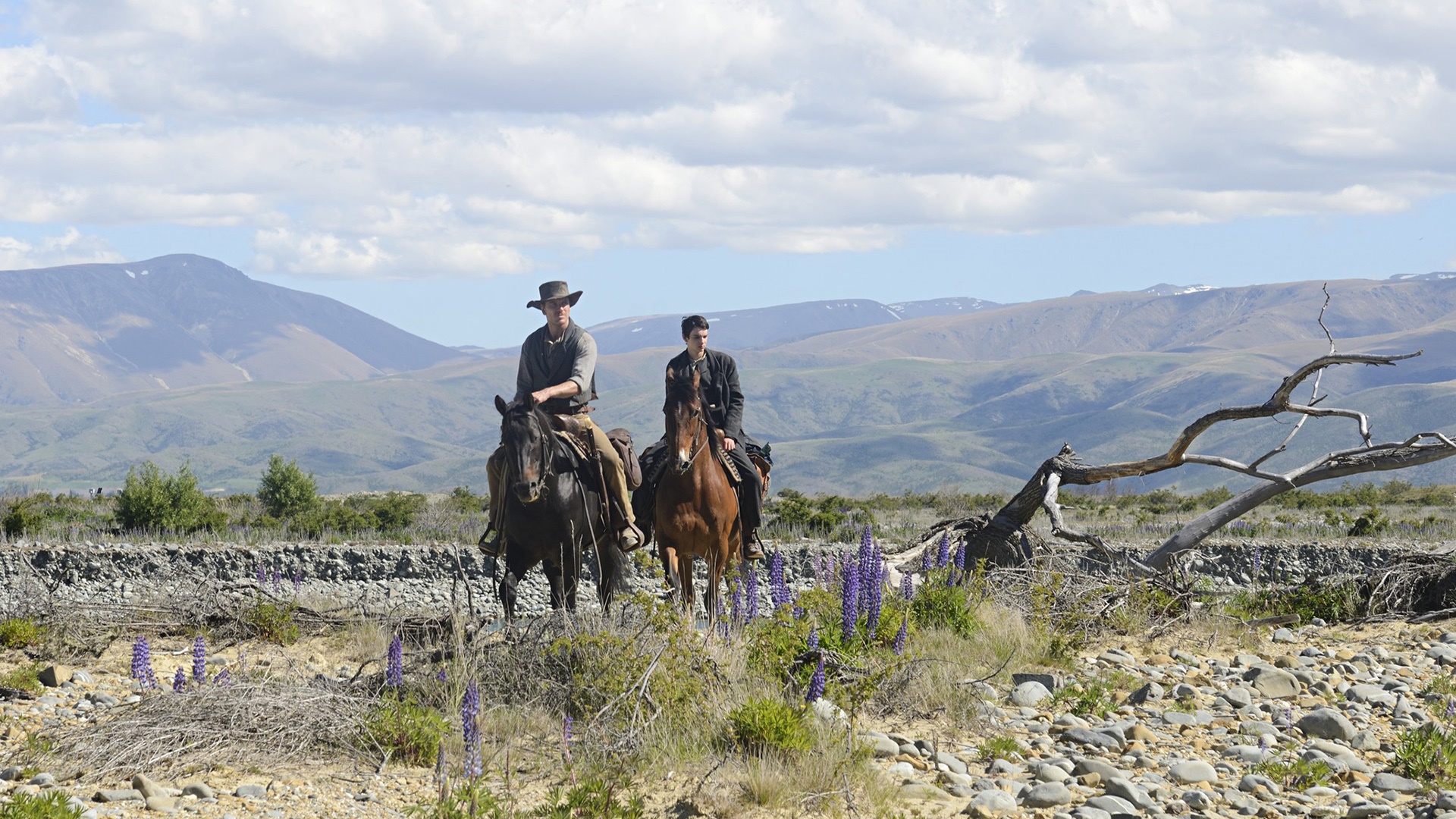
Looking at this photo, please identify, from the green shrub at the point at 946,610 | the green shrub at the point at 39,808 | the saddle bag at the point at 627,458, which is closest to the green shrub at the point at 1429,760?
the green shrub at the point at 946,610

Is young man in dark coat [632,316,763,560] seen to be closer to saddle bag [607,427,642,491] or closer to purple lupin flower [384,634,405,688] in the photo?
saddle bag [607,427,642,491]

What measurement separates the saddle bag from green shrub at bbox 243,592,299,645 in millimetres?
3467

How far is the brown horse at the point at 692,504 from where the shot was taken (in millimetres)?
10453

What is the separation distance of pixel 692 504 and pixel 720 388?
1203 mm

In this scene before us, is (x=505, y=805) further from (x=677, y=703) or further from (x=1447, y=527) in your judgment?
(x=1447, y=527)

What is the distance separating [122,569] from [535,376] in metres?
12.9

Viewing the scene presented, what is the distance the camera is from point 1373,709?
912 cm

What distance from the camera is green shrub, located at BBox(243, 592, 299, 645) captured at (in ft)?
39.8

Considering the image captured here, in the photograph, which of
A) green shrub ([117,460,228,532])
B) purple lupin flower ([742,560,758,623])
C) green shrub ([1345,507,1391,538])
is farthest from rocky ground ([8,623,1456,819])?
green shrub ([117,460,228,532])

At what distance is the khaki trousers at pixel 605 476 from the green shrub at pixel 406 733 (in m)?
3.16

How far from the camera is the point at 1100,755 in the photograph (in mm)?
7859

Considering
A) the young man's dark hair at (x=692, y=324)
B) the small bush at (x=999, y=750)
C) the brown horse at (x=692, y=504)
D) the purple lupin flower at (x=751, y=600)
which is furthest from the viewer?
the young man's dark hair at (x=692, y=324)

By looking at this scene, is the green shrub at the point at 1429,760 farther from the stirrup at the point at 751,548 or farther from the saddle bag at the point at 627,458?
the saddle bag at the point at 627,458

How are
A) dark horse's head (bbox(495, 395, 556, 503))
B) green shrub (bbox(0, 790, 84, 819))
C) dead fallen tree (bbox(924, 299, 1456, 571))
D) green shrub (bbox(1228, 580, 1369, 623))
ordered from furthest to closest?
1. green shrub (bbox(1228, 580, 1369, 623))
2. dead fallen tree (bbox(924, 299, 1456, 571))
3. dark horse's head (bbox(495, 395, 556, 503))
4. green shrub (bbox(0, 790, 84, 819))
